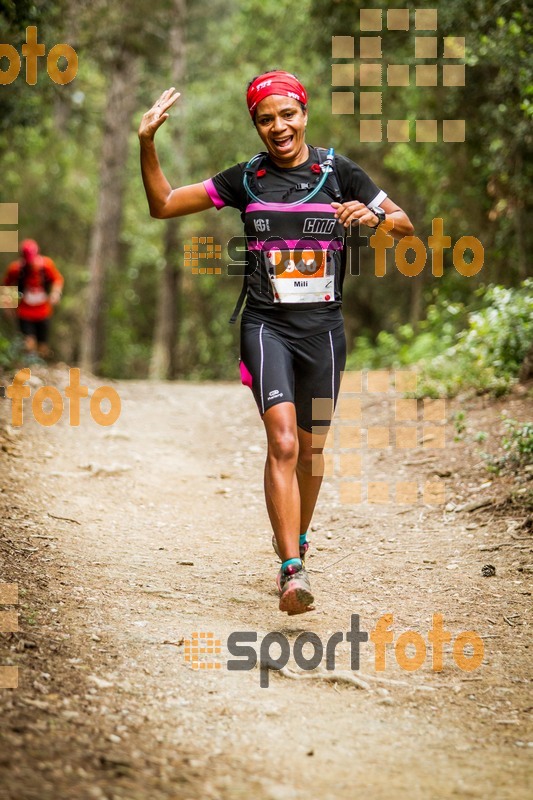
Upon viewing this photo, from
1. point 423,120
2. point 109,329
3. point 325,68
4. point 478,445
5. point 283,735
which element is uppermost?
point 325,68

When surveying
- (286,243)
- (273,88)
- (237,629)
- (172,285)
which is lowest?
(237,629)

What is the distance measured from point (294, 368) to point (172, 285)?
21.7 m

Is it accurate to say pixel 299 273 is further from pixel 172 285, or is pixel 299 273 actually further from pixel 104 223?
pixel 172 285

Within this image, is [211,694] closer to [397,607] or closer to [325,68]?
[397,607]

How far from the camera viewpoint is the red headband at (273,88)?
4.41 meters

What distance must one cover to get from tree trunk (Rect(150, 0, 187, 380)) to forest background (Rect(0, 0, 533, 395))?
2.0 inches

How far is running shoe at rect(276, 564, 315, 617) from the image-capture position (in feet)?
13.0

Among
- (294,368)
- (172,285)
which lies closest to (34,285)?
(294,368)

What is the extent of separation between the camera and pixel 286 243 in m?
4.40

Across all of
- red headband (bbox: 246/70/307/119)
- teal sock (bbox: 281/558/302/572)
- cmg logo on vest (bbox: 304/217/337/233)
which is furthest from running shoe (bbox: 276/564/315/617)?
red headband (bbox: 246/70/307/119)

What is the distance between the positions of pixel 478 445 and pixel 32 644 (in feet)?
16.4

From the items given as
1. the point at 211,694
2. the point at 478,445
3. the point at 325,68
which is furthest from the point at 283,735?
the point at 325,68

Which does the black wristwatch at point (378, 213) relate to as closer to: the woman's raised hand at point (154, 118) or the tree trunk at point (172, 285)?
the woman's raised hand at point (154, 118)

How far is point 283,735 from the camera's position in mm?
3105
